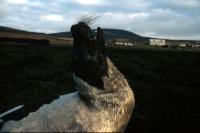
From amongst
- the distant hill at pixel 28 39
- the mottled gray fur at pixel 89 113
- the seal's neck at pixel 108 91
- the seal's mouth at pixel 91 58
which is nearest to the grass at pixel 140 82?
the mottled gray fur at pixel 89 113

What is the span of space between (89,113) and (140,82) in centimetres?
1029

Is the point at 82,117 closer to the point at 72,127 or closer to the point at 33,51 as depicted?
the point at 72,127

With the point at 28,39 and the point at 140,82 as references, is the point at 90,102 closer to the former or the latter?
the point at 140,82

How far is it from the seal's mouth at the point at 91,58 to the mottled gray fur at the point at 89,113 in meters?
0.09

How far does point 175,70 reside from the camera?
19.7 meters

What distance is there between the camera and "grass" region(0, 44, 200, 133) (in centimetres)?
1310

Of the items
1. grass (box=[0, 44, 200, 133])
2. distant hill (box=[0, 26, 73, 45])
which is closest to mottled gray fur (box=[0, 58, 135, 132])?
grass (box=[0, 44, 200, 133])

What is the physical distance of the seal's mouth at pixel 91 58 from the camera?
7.07 m

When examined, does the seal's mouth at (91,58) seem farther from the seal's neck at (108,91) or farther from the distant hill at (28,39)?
the distant hill at (28,39)

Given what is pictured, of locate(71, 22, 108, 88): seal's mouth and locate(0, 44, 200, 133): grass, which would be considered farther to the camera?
locate(0, 44, 200, 133): grass

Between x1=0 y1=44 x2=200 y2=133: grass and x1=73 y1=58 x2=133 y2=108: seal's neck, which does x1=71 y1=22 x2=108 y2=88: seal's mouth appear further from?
x1=0 y1=44 x2=200 y2=133: grass

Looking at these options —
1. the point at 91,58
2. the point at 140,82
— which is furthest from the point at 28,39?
the point at 91,58

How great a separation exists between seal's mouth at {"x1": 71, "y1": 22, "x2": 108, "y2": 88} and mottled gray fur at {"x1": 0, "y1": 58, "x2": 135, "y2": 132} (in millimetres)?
91

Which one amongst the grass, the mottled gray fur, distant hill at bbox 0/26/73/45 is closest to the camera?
the mottled gray fur
